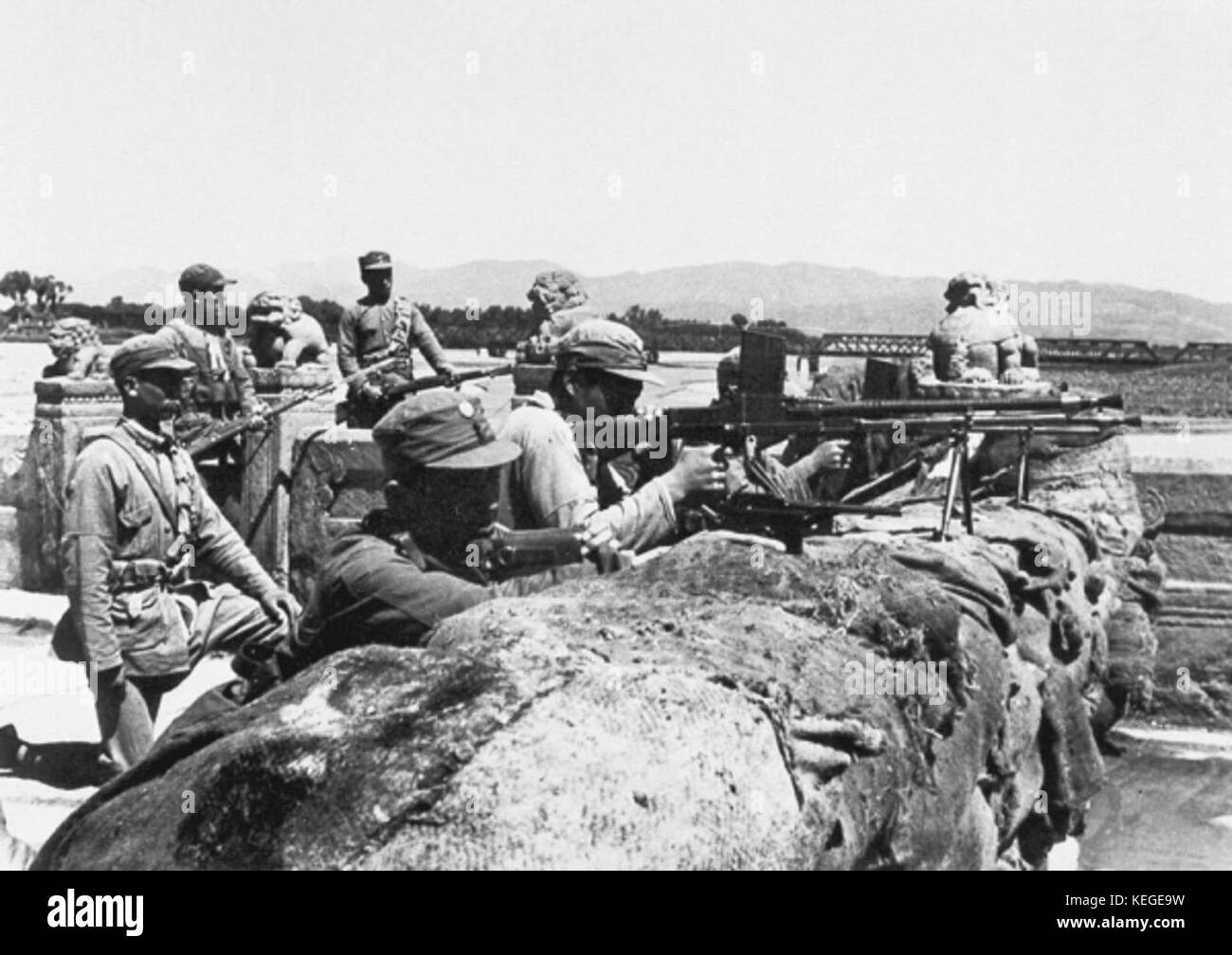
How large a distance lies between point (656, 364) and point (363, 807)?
1648 centimetres

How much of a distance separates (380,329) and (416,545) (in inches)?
253

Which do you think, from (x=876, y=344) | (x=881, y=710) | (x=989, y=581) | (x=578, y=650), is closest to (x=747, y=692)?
(x=578, y=650)

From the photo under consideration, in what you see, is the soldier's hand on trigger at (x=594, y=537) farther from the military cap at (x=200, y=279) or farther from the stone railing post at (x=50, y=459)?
the stone railing post at (x=50, y=459)

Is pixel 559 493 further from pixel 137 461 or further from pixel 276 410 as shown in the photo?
pixel 276 410

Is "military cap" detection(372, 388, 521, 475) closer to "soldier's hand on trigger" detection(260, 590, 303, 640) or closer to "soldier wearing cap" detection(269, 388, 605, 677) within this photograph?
"soldier wearing cap" detection(269, 388, 605, 677)

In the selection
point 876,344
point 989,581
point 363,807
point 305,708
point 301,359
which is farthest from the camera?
point 876,344

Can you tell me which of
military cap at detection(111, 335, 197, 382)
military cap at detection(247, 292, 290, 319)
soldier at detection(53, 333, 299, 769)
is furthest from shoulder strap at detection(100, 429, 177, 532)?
military cap at detection(247, 292, 290, 319)

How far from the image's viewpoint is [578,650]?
2.69 metres

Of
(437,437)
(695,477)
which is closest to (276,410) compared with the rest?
(695,477)

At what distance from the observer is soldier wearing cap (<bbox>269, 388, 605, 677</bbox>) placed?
3.52 m

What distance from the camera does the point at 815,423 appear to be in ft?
19.0

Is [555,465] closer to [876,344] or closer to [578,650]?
[578,650]

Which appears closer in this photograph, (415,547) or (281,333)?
(415,547)

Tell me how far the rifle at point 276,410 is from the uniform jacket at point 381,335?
9 centimetres
